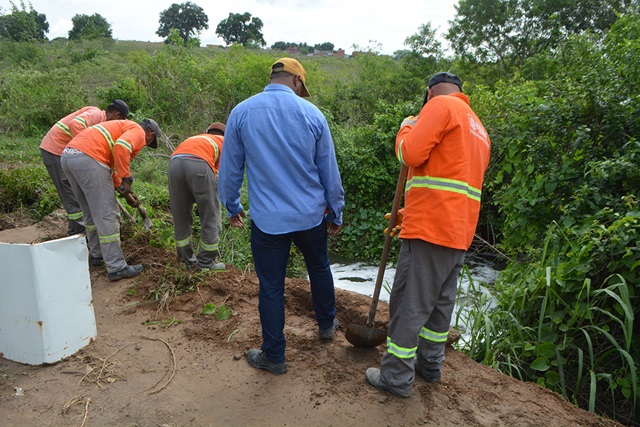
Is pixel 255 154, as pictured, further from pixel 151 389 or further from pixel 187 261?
pixel 187 261

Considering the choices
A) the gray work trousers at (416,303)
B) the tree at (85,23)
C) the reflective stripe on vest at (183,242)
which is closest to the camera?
the gray work trousers at (416,303)

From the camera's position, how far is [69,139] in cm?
532

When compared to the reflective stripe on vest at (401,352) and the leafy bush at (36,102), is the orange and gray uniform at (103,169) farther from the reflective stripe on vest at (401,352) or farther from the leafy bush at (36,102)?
the leafy bush at (36,102)

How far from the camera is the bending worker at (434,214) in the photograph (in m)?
2.50

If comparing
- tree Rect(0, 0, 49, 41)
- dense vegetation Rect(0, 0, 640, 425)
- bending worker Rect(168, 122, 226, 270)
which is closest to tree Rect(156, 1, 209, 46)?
tree Rect(0, 0, 49, 41)

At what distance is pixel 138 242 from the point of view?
5.34 meters

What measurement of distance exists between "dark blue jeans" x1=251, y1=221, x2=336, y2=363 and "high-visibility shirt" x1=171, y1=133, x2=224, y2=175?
178cm

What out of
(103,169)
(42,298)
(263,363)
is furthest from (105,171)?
(263,363)

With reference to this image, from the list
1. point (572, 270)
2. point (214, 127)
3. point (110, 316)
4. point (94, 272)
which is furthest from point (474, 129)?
point (94, 272)

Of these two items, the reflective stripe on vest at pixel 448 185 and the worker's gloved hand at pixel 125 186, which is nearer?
the reflective stripe on vest at pixel 448 185

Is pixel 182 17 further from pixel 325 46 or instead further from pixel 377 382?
pixel 377 382

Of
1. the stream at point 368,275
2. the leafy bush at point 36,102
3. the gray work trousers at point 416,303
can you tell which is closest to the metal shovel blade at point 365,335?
the gray work trousers at point 416,303

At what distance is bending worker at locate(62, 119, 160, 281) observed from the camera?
4.30 meters

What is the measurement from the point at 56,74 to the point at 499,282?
1449cm
